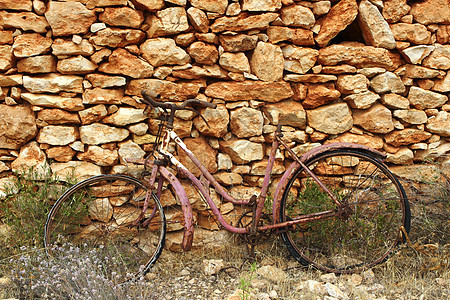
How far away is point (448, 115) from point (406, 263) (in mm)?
1644

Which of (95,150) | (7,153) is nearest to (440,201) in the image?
(95,150)

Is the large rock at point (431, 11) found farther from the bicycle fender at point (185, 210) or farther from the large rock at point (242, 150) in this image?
the bicycle fender at point (185, 210)

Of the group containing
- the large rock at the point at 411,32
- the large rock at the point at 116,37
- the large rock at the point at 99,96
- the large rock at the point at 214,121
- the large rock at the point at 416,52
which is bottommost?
the large rock at the point at 214,121

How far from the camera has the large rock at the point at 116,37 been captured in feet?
10.2

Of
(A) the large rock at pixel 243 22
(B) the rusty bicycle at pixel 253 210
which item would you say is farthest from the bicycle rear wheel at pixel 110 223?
(A) the large rock at pixel 243 22

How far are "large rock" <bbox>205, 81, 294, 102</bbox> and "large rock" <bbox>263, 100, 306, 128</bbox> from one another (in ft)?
0.25

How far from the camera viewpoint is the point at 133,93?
324 cm

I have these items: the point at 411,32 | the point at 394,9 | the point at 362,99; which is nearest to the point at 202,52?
the point at 362,99

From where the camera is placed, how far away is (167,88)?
3.25 meters

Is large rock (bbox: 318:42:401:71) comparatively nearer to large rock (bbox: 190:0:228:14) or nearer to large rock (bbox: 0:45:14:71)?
large rock (bbox: 190:0:228:14)

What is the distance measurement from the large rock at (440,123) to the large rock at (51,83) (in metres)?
3.42

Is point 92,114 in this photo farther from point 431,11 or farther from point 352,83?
point 431,11

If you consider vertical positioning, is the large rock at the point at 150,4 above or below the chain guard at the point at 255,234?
above

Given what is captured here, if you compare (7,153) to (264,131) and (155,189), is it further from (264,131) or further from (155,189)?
(264,131)
